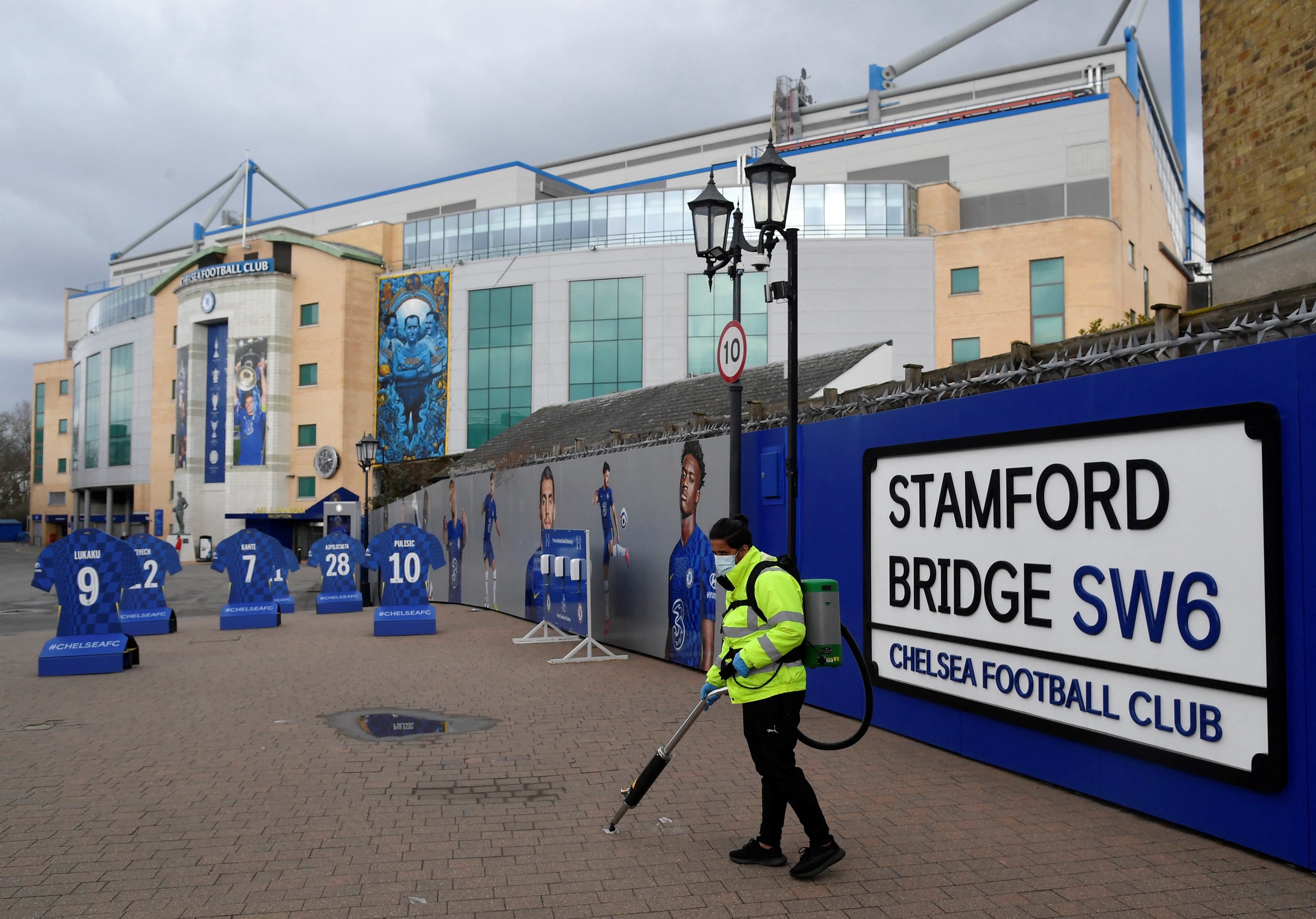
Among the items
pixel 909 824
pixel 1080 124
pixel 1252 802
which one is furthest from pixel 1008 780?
pixel 1080 124

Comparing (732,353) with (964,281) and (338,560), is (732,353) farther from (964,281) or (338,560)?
(964,281)

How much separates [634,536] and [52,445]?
322ft

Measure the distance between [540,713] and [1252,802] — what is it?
5870 millimetres

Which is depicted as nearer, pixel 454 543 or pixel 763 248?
pixel 763 248

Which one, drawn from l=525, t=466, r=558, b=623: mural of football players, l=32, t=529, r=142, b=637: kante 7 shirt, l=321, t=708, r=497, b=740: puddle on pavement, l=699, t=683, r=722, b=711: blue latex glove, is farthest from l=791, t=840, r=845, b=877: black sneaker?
l=525, t=466, r=558, b=623: mural of football players

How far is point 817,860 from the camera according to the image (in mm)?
4938

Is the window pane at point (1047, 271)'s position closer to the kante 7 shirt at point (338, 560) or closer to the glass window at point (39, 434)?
the kante 7 shirt at point (338, 560)

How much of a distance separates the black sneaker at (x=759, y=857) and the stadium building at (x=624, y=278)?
34.9m

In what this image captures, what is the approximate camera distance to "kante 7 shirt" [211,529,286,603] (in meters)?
18.4

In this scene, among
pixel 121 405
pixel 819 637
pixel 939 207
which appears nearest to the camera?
pixel 819 637

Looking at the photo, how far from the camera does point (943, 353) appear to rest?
46.1m

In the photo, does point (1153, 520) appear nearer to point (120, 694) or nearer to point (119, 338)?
point (120, 694)

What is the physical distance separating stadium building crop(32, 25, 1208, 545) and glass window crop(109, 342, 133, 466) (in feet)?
3.93

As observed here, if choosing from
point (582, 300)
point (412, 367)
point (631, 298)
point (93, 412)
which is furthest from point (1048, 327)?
point (93, 412)
